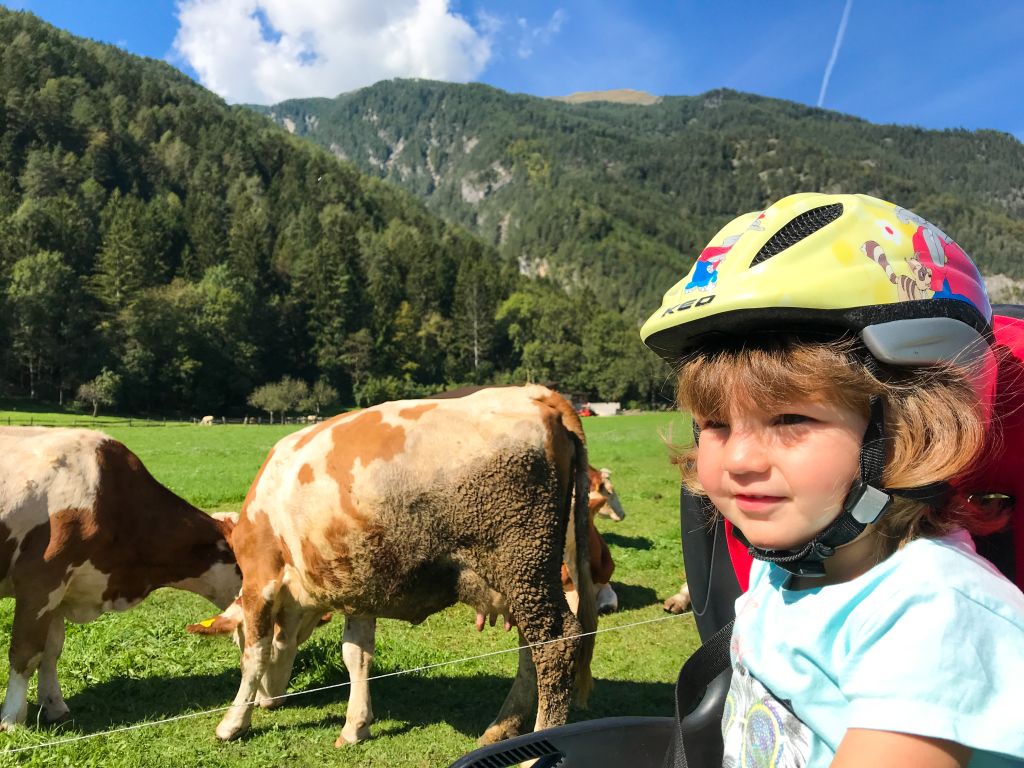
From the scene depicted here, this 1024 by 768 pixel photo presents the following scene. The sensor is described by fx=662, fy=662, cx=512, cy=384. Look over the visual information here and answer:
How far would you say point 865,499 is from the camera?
4.75 feet

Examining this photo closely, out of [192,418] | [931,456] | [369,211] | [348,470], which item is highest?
[369,211]

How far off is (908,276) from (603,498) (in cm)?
1040

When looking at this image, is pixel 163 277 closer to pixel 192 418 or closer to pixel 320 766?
pixel 192 418

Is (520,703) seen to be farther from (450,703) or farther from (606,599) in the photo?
(606,599)

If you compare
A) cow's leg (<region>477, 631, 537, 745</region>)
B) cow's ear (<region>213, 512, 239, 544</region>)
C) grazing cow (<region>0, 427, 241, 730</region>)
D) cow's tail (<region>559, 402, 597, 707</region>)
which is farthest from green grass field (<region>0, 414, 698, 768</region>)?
cow's ear (<region>213, 512, 239, 544</region>)

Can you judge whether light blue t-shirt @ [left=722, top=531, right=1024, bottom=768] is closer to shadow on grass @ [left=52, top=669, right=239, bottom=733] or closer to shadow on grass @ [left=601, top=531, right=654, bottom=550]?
shadow on grass @ [left=52, top=669, right=239, bottom=733]

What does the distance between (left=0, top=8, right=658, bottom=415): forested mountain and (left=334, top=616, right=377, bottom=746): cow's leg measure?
7182 cm

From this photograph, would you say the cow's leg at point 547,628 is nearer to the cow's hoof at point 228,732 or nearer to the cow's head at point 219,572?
the cow's hoof at point 228,732

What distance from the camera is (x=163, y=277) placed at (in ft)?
298

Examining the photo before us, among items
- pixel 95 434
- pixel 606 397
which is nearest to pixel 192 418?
pixel 606 397

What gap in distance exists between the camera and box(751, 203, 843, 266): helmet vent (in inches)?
65.1

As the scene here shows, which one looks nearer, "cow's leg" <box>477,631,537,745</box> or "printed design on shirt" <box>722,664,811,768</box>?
"printed design on shirt" <box>722,664,811,768</box>

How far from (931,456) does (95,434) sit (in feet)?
22.2

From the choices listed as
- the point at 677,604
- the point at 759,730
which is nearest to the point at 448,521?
the point at 759,730
